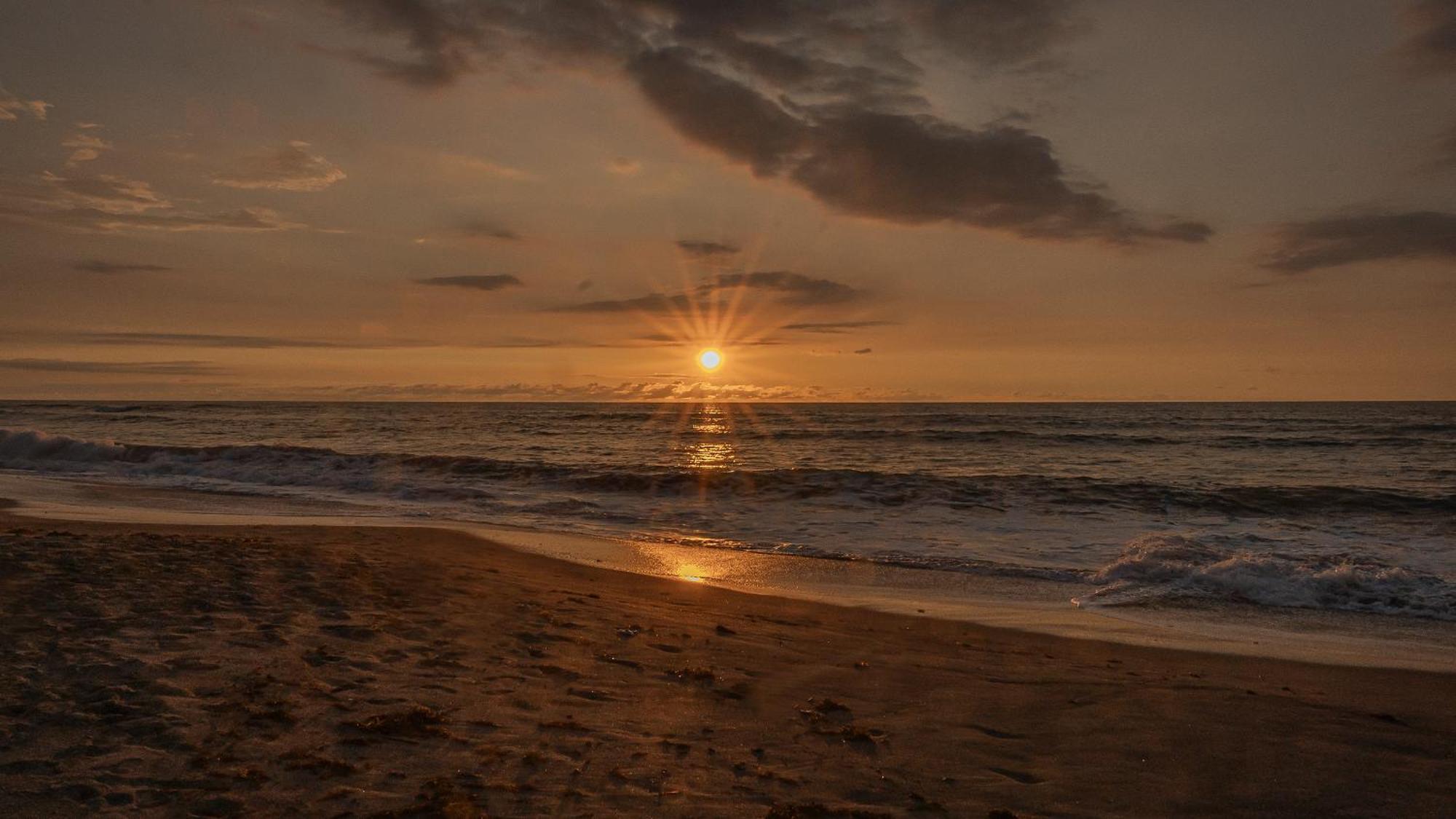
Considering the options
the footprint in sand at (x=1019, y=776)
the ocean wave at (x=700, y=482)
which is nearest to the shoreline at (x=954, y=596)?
the footprint in sand at (x=1019, y=776)

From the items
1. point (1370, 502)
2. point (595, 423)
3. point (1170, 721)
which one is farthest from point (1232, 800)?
point (595, 423)

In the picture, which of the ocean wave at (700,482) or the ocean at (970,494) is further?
the ocean wave at (700,482)

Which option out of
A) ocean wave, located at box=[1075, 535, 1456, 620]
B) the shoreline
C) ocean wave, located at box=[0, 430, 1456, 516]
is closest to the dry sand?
the shoreline

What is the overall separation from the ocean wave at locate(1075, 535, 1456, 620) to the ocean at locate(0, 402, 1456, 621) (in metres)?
0.03

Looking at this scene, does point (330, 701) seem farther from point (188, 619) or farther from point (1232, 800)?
point (1232, 800)

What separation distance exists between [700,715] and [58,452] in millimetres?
31345

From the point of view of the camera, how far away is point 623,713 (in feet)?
16.5

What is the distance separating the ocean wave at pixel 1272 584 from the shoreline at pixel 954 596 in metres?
0.34

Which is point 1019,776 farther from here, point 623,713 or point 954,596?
point 954,596

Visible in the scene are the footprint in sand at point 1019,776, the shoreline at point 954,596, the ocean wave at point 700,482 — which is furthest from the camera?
the ocean wave at point 700,482

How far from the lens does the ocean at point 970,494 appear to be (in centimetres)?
1141

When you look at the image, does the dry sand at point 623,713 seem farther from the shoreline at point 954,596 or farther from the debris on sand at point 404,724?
the shoreline at point 954,596

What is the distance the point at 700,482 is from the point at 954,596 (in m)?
13.3

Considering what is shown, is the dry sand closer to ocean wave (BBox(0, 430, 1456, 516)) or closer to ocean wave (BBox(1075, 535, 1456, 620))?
ocean wave (BBox(1075, 535, 1456, 620))
